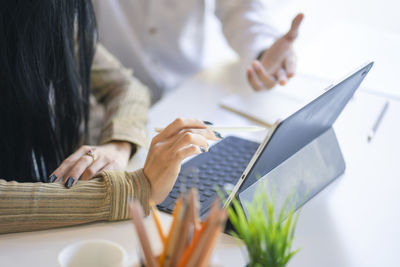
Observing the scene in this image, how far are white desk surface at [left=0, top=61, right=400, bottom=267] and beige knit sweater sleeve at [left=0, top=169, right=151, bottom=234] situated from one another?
0.02 m

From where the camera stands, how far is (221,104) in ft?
4.00

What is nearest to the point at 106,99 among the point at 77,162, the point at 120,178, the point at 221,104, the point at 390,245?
the point at 221,104

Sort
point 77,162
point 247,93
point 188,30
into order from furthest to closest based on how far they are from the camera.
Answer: point 188,30, point 247,93, point 77,162

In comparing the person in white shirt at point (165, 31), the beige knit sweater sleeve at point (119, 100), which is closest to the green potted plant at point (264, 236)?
the beige knit sweater sleeve at point (119, 100)

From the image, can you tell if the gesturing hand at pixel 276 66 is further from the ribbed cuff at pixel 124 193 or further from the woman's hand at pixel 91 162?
the ribbed cuff at pixel 124 193

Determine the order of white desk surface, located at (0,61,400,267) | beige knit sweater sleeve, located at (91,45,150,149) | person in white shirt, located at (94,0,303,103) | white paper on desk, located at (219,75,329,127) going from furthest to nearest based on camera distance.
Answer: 1. person in white shirt, located at (94,0,303,103)
2. white paper on desk, located at (219,75,329,127)
3. beige knit sweater sleeve, located at (91,45,150,149)
4. white desk surface, located at (0,61,400,267)

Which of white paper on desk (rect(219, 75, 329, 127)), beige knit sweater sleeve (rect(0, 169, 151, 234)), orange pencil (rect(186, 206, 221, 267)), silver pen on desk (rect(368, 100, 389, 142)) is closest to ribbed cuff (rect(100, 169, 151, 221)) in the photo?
beige knit sweater sleeve (rect(0, 169, 151, 234))

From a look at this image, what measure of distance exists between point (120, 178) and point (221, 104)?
A: 1.57ft

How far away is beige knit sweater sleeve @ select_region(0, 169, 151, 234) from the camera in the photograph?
750 millimetres

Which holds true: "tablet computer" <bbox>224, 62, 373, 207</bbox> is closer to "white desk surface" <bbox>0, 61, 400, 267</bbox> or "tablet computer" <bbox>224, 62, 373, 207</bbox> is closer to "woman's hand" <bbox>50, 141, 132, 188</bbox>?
"white desk surface" <bbox>0, 61, 400, 267</bbox>

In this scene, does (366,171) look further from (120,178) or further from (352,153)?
(120,178)

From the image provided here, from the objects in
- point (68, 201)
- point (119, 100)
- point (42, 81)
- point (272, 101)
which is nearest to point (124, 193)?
point (68, 201)

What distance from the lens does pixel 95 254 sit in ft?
1.95

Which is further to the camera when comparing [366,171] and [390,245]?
[366,171]
